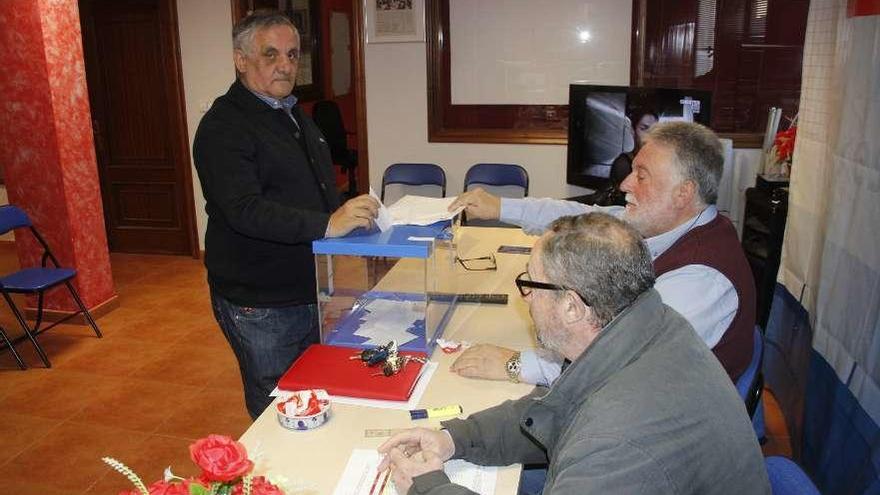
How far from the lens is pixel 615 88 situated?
14.6 ft

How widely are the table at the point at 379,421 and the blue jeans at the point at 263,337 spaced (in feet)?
1.60

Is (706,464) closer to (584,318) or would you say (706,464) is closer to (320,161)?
(584,318)

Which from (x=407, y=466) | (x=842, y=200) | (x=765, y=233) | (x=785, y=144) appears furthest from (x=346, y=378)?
(x=785, y=144)

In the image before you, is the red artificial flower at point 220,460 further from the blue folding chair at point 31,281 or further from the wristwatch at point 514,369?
the blue folding chair at point 31,281

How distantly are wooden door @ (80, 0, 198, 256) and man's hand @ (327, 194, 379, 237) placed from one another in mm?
4163

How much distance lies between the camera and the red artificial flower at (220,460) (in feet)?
3.34

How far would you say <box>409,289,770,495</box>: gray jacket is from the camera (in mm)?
1089

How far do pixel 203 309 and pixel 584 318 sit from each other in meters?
4.04

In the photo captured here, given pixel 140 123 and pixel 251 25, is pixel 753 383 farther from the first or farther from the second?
pixel 140 123

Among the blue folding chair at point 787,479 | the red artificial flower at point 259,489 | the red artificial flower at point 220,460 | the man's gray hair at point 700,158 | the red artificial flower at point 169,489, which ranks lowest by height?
the blue folding chair at point 787,479

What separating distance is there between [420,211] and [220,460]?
1395 millimetres

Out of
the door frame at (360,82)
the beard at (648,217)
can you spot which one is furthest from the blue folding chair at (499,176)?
the beard at (648,217)

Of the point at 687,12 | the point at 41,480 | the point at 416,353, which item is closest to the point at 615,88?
the point at 687,12

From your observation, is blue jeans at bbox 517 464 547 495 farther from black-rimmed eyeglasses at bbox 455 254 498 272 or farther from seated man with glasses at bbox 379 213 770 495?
black-rimmed eyeglasses at bbox 455 254 498 272
